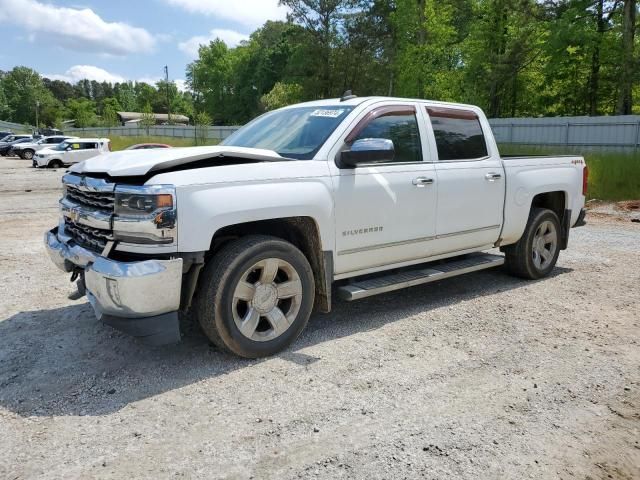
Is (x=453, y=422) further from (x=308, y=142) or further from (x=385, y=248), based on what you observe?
(x=308, y=142)

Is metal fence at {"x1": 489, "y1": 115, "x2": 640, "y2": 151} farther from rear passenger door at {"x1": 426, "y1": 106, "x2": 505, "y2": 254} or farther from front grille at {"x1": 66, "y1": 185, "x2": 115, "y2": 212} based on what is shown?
front grille at {"x1": 66, "y1": 185, "x2": 115, "y2": 212}

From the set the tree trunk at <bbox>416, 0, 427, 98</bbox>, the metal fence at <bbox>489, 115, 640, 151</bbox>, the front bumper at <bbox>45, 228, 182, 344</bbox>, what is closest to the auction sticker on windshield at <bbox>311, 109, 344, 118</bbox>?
the front bumper at <bbox>45, 228, 182, 344</bbox>

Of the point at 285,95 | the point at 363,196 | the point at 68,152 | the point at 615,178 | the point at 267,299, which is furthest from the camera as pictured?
the point at 285,95

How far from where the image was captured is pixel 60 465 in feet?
9.16

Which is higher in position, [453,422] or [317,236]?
[317,236]

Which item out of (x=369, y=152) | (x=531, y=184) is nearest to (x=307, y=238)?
(x=369, y=152)

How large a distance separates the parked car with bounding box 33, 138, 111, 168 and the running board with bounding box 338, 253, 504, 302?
92.5 ft

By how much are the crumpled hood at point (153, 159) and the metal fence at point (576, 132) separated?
18.2 m

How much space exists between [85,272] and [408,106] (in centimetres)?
316

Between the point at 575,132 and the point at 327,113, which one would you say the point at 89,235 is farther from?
the point at 575,132

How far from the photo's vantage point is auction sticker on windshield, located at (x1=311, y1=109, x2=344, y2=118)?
188 inches

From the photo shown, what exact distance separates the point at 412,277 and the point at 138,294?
2.52 metres

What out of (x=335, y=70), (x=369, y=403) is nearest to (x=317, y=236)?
(x=369, y=403)

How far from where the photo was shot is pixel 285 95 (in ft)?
171
